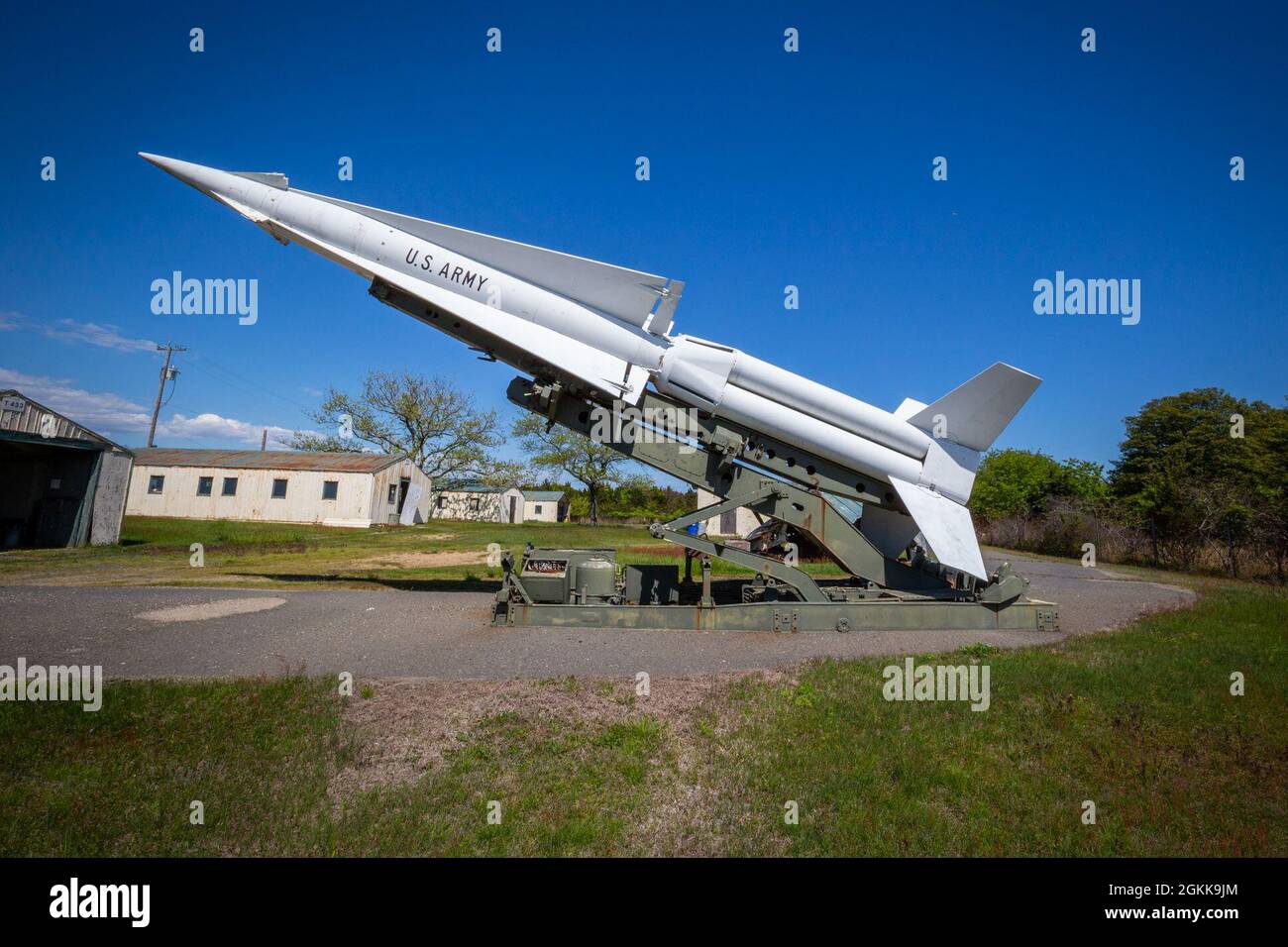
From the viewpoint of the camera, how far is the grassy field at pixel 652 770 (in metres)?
3.63

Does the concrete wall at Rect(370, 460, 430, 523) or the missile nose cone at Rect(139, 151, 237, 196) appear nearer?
the missile nose cone at Rect(139, 151, 237, 196)

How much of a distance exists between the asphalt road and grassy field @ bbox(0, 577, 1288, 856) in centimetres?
74

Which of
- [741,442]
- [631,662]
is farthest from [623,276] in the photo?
[631,662]

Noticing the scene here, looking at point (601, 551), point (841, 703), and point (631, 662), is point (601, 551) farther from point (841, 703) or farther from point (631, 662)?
point (841, 703)

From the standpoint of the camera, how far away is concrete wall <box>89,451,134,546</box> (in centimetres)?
1734

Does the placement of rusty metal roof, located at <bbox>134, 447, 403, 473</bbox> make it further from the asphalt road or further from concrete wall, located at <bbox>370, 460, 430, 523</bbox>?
the asphalt road

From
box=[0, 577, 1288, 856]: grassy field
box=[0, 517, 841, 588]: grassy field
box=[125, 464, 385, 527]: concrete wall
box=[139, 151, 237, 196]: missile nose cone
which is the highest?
box=[139, 151, 237, 196]: missile nose cone

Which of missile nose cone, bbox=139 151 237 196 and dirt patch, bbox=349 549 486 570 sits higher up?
missile nose cone, bbox=139 151 237 196

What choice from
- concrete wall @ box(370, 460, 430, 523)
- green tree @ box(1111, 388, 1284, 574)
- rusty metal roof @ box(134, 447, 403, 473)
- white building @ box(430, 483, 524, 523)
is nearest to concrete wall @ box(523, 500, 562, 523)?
white building @ box(430, 483, 524, 523)

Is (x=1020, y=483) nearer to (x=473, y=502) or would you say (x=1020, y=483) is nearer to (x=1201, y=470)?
(x=1201, y=470)

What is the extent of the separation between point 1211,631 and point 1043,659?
3.72m

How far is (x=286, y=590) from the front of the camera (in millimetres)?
10945

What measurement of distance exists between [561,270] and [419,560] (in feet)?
36.3

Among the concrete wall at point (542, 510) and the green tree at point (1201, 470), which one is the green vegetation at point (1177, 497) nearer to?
the green tree at point (1201, 470)
